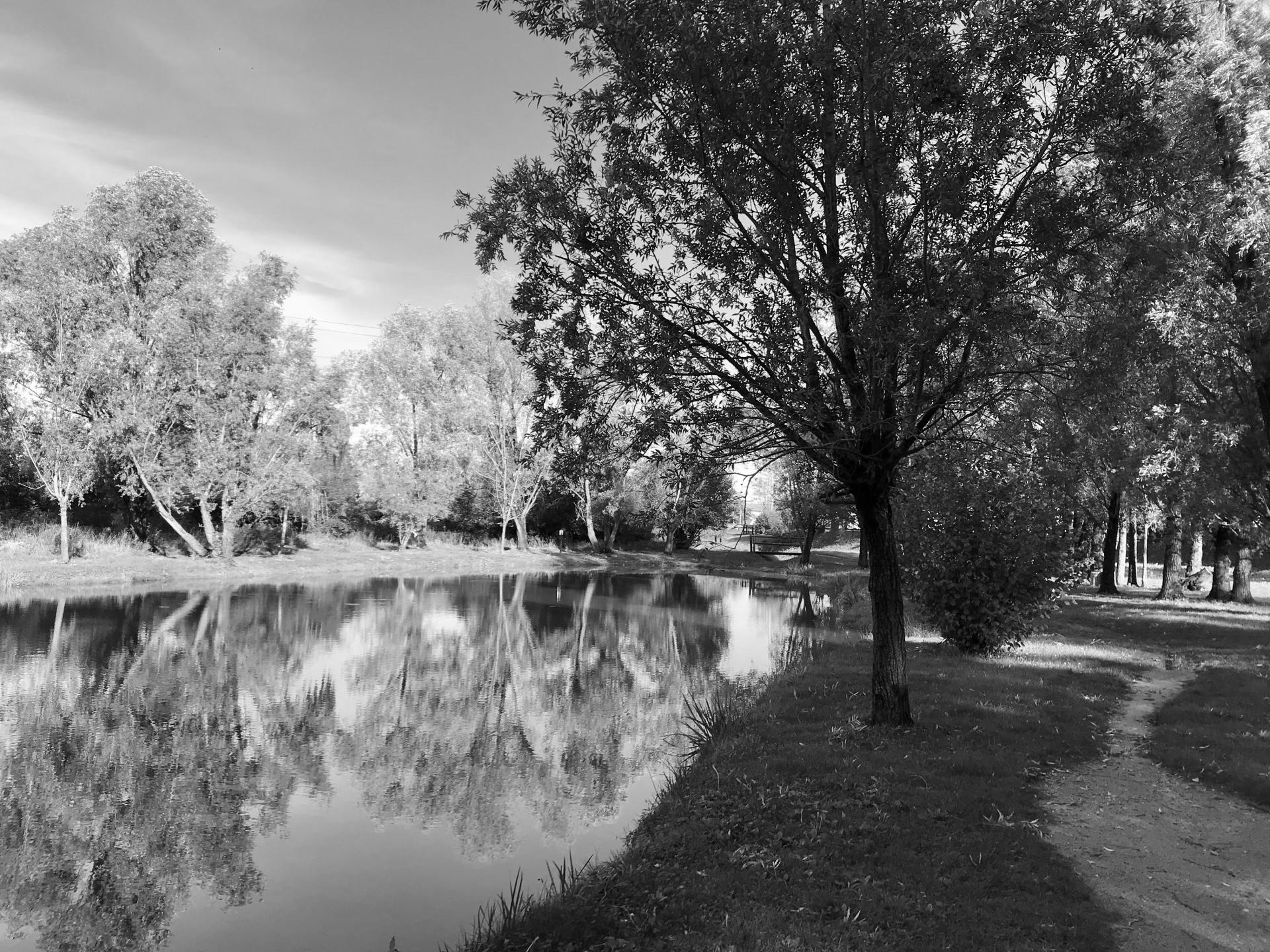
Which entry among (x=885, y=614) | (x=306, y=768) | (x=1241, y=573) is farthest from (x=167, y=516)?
(x=1241, y=573)

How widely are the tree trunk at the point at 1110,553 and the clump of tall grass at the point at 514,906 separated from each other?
26.3 metres

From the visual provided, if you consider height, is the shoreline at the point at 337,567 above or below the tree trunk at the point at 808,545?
below

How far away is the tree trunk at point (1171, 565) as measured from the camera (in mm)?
24094

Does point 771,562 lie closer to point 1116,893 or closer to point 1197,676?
point 1197,676

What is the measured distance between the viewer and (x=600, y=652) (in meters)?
18.8

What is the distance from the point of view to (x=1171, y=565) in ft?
86.3

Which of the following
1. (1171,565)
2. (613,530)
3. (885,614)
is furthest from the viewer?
(613,530)

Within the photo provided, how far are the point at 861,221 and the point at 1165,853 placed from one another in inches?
255

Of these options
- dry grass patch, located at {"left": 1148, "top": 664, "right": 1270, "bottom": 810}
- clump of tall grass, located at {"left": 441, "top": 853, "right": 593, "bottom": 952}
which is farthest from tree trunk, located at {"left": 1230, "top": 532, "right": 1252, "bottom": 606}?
clump of tall grass, located at {"left": 441, "top": 853, "right": 593, "bottom": 952}

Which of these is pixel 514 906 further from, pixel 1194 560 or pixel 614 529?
pixel 614 529

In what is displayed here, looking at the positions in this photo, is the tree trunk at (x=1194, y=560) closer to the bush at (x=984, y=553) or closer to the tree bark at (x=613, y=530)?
the bush at (x=984, y=553)

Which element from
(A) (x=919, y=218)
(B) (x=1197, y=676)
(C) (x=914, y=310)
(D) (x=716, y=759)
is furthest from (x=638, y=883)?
(B) (x=1197, y=676)

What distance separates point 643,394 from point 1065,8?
5.56 metres

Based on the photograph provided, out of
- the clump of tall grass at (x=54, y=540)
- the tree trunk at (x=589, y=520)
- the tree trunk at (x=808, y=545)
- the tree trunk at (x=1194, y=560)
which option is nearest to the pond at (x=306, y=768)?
the clump of tall grass at (x=54, y=540)
